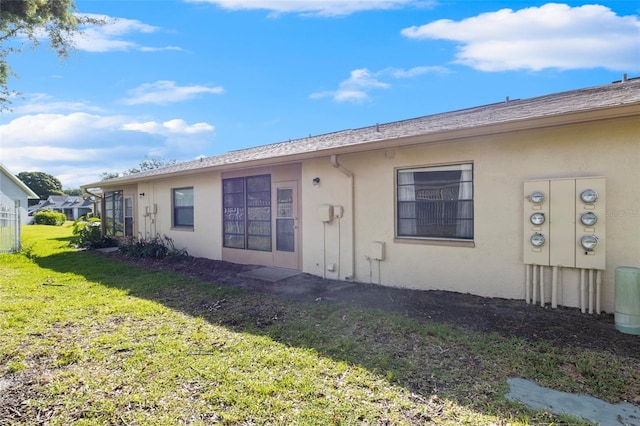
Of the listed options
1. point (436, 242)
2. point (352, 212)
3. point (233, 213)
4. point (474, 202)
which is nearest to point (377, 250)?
point (352, 212)

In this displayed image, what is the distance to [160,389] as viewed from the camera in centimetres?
294

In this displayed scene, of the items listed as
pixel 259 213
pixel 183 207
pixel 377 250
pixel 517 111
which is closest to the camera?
pixel 517 111

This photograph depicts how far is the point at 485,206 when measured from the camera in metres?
5.34

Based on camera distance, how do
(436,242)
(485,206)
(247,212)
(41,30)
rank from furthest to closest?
(41,30) → (247,212) → (436,242) → (485,206)

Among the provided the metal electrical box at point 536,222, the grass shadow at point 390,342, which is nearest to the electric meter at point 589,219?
the metal electrical box at point 536,222

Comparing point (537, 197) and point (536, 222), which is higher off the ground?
point (537, 197)

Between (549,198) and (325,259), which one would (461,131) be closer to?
(549,198)

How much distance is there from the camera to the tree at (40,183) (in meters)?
64.5

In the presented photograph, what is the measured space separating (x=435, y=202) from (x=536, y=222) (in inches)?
60.3

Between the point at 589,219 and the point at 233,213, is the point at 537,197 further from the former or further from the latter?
the point at 233,213

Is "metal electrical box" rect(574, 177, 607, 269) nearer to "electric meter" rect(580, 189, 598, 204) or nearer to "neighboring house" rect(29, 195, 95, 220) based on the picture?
"electric meter" rect(580, 189, 598, 204)

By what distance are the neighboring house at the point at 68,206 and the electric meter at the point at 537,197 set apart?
62.4 m

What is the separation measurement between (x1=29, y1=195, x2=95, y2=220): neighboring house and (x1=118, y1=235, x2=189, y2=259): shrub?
5221 cm

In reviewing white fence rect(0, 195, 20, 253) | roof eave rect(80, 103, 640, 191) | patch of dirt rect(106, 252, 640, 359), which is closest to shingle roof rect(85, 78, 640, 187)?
roof eave rect(80, 103, 640, 191)
